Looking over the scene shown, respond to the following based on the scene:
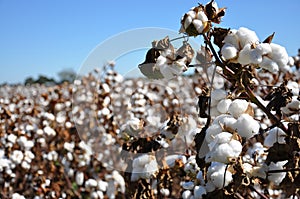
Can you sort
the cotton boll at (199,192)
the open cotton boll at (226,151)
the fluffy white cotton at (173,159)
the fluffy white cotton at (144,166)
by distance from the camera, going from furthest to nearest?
the fluffy white cotton at (173,159) → the fluffy white cotton at (144,166) → the cotton boll at (199,192) → the open cotton boll at (226,151)

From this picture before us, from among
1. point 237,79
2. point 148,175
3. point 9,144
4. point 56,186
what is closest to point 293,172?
point 237,79

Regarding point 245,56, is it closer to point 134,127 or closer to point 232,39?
point 232,39

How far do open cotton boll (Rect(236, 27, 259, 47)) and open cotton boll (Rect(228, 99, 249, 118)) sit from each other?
135 millimetres

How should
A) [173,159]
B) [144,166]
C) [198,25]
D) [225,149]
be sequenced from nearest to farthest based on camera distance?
[225,149] → [198,25] → [144,166] → [173,159]

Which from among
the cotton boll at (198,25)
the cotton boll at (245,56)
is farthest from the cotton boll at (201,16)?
the cotton boll at (245,56)

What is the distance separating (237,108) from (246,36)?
17 centimetres

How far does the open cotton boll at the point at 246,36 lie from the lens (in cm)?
106

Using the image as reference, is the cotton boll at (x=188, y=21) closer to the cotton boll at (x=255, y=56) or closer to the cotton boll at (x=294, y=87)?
the cotton boll at (x=255, y=56)

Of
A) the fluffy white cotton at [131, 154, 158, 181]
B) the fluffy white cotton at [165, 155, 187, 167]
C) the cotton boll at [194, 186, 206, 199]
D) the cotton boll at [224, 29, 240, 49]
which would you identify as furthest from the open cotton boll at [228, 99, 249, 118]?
the fluffy white cotton at [165, 155, 187, 167]

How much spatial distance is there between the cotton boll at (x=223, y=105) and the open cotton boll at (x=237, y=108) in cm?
3

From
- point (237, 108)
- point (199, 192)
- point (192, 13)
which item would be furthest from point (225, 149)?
point (199, 192)

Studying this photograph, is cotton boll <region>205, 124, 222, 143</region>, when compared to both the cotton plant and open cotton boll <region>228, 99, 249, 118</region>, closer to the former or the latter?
open cotton boll <region>228, 99, 249, 118</region>

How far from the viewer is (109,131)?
3.62 m

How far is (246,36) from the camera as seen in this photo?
3.50ft
